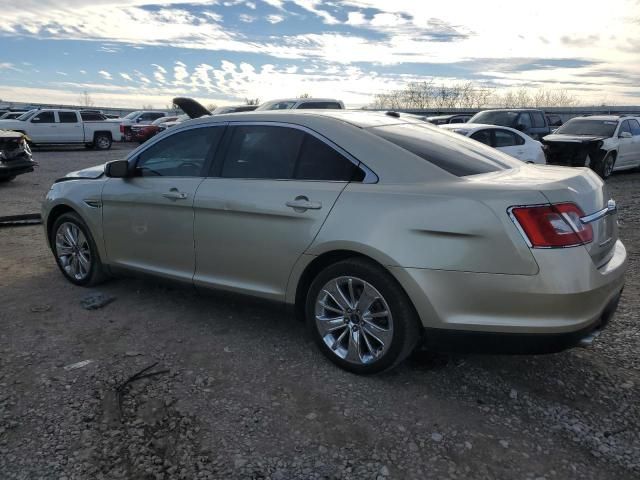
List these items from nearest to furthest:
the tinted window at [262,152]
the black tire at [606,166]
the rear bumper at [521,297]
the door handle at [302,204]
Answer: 1. the rear bumper at [521,297]
2. the door handle at [302,204]
3. the tinted window at [262,152]
4. the black tire at [606,166]

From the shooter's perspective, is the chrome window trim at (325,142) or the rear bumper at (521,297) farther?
the chrome window trim at (325,142)

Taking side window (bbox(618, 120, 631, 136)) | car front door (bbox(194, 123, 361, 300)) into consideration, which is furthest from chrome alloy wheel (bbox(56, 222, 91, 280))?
side window (bbox(618, 120, 631, 136))

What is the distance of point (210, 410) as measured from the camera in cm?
318

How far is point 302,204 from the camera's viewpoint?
362 cm

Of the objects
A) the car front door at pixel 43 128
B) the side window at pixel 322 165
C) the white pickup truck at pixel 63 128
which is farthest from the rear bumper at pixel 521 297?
the car front door at pixel 43 128

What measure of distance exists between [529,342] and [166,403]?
205cm

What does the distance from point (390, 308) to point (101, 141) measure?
2407 cm

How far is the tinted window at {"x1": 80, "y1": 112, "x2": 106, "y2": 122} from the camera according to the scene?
24.2m

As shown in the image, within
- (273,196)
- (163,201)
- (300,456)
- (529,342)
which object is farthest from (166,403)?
(529,342)

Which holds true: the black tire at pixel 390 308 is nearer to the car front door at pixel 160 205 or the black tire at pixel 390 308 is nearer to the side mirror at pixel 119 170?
the car front door at pixel 160 205

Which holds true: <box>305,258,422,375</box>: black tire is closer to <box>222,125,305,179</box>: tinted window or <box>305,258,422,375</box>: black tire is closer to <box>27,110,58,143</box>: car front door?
<box>222,125,305,179</box>: tinted window

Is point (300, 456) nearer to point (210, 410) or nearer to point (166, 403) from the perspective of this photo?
point (210, 410)

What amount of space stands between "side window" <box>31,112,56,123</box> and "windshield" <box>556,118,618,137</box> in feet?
63.1

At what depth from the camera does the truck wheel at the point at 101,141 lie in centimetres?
2453
